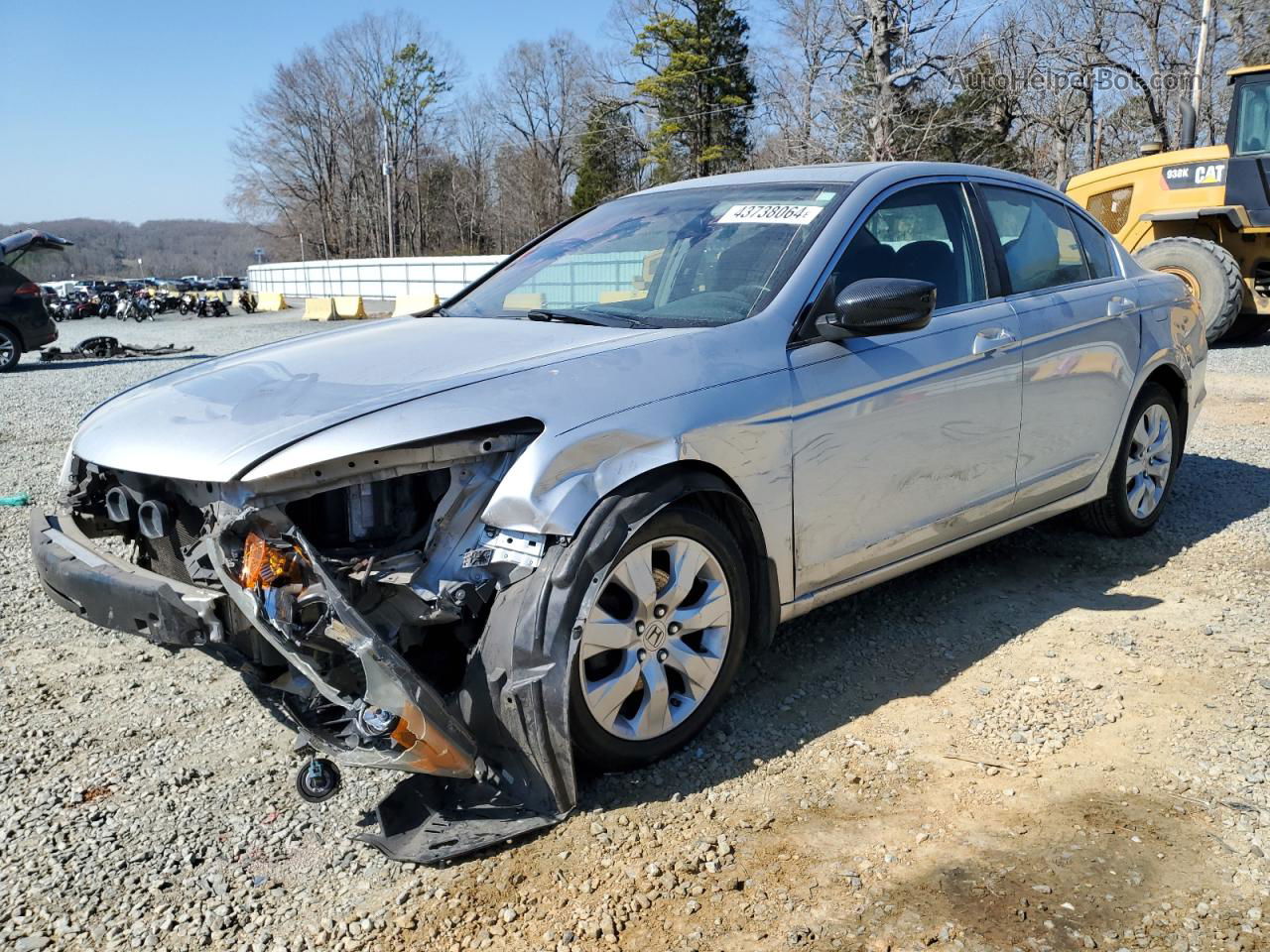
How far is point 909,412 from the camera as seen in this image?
359cm

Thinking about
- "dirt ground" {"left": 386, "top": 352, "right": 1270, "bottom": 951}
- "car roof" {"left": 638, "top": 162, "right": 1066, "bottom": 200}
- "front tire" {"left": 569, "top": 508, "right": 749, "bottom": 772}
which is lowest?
"dirt ground" {"left": 386, "top": 352, "right": 1270, "bottom": 951}

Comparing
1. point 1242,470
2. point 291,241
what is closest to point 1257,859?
point 1242,470

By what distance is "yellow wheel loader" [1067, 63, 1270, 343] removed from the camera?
38.0 feet

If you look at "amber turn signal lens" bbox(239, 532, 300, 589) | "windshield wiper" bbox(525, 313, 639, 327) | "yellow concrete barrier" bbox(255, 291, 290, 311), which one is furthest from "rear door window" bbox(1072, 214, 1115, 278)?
"yellow concrete barrier" bbox(255, 291, 290, 311)

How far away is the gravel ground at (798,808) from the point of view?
7.91 ft

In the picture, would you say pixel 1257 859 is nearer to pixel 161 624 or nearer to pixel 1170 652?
pixel 1170 652

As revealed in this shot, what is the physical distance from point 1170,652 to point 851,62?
84.0 ft

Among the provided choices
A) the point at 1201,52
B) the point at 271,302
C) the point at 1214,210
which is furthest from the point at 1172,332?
the point at 271,302

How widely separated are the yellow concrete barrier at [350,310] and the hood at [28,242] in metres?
13.4

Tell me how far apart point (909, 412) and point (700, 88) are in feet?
160

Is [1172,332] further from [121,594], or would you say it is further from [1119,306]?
[121,594]

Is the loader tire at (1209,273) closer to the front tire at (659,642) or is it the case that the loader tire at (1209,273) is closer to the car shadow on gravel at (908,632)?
the car shadow on gravel at (908,632)

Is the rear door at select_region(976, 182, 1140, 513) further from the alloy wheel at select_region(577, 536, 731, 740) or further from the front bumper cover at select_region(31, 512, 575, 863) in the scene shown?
the front bumper cover at select_region(31, 512, 575, 863)

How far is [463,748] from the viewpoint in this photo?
2.59 meters
